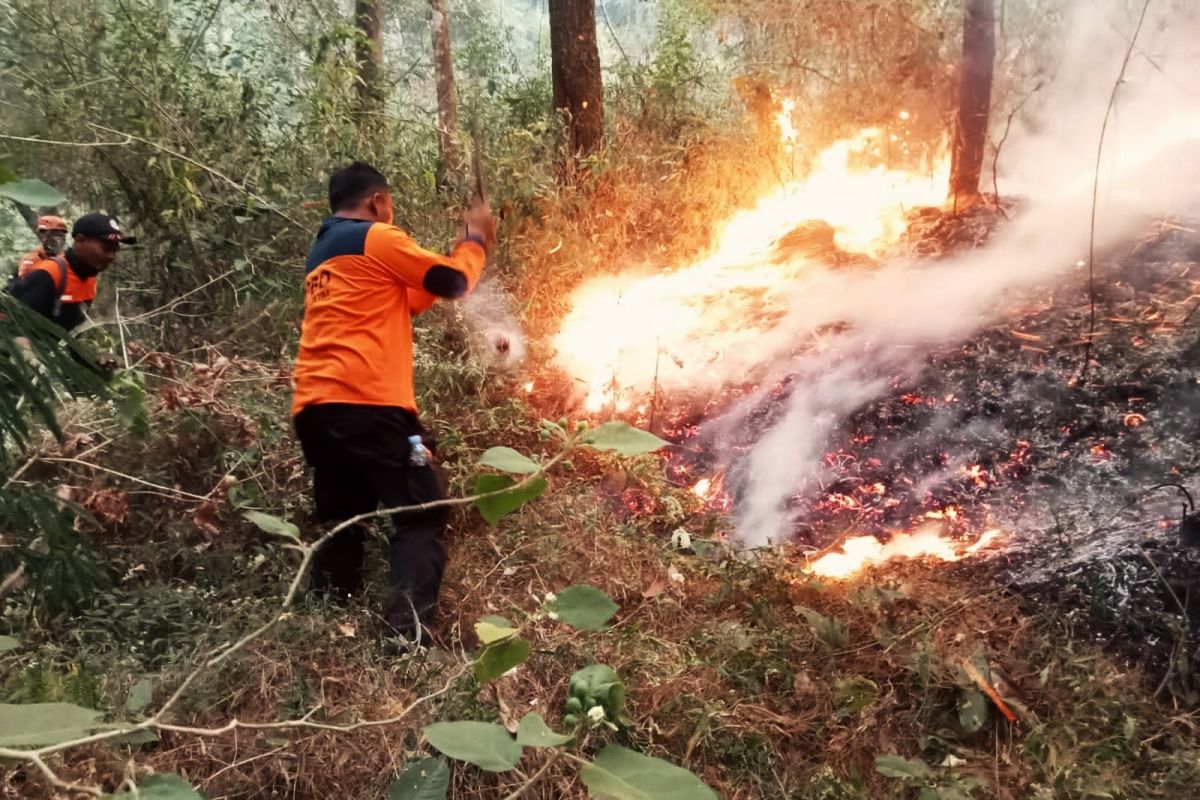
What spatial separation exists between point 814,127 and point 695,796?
22.9ft

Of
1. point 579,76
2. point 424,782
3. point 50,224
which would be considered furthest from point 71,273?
point 424,782

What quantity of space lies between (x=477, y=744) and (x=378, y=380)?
2.09m

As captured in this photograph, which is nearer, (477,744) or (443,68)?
(477,744)

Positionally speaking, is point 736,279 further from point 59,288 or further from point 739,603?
point 59,288

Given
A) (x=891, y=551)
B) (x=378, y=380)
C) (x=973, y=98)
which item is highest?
(x=973, y=98)

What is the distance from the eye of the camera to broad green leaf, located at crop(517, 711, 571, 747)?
1.23 m

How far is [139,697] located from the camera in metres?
2.45

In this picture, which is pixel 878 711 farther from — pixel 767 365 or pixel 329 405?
pixel 767 365

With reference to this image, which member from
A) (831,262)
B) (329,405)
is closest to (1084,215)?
(831,262)

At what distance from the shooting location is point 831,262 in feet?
19.1

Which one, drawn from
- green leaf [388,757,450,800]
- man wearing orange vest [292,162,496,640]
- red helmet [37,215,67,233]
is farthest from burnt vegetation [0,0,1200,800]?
red helmet [37,215,67,233]

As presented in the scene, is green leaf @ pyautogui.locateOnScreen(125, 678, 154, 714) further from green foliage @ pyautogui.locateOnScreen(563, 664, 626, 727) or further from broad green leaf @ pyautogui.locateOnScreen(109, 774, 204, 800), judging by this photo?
green foliage @ pyautogui.locateOnScreen(563, 664, 626, 727)

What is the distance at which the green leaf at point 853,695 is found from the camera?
2.62 metres

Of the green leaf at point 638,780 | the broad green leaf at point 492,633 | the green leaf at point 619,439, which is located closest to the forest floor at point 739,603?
the broad green leaf at point 492,633
